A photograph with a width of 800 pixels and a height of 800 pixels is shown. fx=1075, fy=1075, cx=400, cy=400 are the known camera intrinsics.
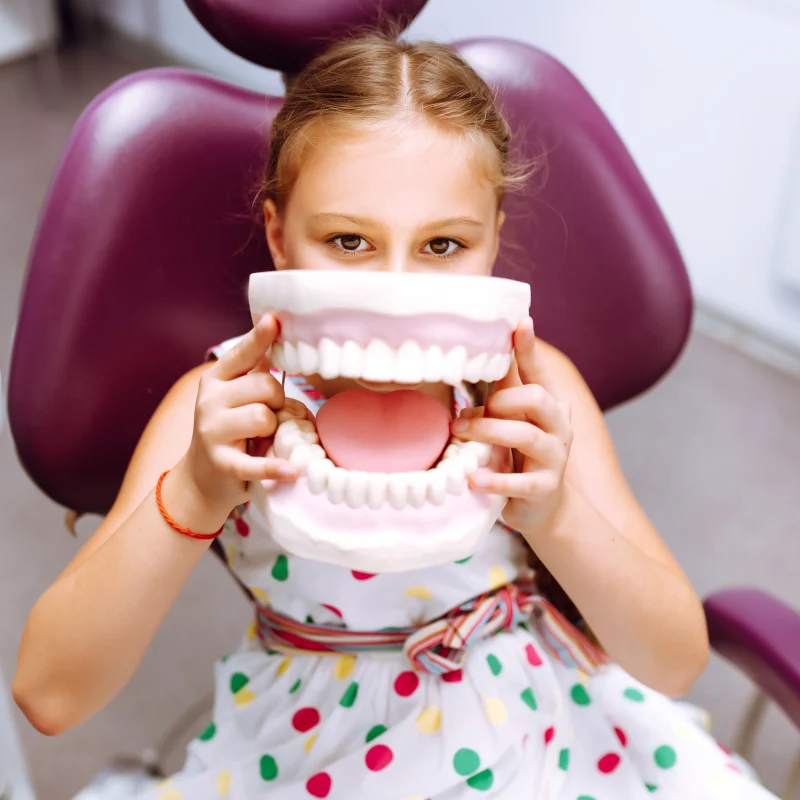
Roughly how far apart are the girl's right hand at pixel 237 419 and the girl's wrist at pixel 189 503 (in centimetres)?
1

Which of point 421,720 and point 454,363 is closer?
point 454,363

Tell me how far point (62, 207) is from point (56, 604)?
349 millimetres

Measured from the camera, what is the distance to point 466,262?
902 mm

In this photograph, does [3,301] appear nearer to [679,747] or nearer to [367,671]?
[367,671]

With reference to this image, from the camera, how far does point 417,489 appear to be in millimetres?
690

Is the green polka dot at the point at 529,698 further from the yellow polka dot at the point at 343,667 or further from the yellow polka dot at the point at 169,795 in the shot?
the yellow polka dot at the point at 169,795

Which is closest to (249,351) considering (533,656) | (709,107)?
(533,656)

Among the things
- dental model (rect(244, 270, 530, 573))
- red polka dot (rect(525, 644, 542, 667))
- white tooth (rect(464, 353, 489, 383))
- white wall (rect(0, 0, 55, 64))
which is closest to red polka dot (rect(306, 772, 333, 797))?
red polka dot (rect(525, 644, 542, 667))

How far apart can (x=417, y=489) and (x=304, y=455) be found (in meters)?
0.09

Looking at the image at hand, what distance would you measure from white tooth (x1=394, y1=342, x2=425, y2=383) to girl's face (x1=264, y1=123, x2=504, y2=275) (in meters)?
0.16

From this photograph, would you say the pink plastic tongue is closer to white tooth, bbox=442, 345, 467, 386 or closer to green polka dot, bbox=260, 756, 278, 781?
white tooth, bbox=442, 345, 467, 386

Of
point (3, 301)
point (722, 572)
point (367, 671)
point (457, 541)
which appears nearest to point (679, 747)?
point (367, 671)

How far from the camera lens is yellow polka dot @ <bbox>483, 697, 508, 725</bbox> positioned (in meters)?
0.98

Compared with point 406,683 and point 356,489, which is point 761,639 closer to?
point 406,683
